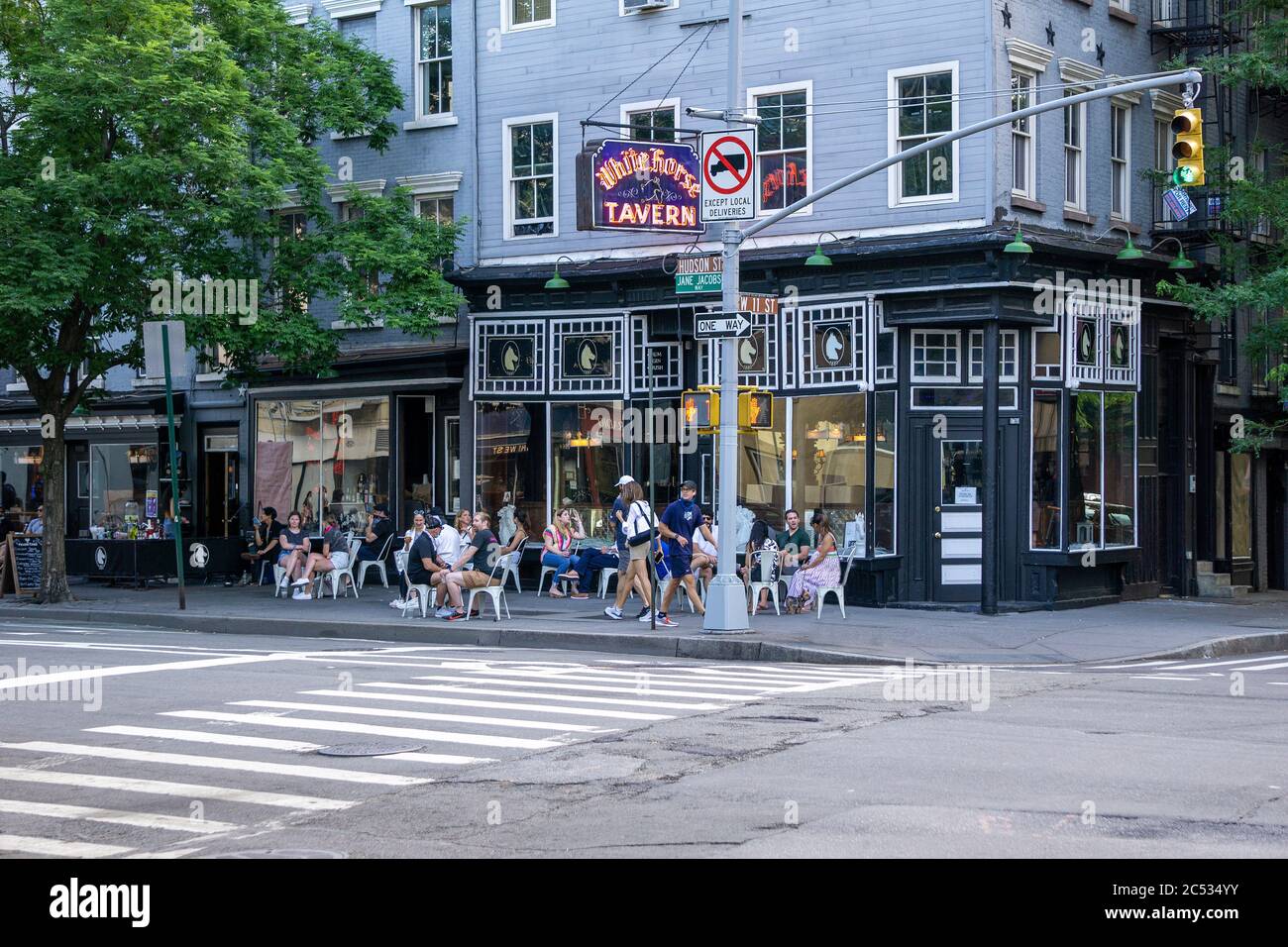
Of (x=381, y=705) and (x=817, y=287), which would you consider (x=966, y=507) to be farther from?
(x=381, y=705)

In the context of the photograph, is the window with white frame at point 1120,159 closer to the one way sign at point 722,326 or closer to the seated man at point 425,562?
the one way sign at point 722,326

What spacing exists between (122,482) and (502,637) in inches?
786

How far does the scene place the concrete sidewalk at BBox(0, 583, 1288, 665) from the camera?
1934 cm

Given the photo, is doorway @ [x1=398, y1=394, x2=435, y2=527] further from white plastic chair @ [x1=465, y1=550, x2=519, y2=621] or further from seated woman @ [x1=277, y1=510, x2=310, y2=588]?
white plastic chair @ [x1=465, y1=550, x2=519, y2=621]

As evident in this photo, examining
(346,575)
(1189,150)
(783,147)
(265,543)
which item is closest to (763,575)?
(783,147)

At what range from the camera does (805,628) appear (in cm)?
2123

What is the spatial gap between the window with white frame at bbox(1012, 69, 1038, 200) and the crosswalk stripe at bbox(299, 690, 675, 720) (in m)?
14.4

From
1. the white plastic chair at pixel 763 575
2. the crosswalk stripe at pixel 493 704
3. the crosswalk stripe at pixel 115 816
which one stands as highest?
the white plastic chair at pixel 763 575

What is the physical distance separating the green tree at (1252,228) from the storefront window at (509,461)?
1126 centimetres

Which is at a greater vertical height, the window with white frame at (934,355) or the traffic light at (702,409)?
the window with white frame at (934,355)

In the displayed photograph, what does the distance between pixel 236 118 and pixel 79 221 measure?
3609 mm

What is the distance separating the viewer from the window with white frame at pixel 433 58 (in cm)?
3056

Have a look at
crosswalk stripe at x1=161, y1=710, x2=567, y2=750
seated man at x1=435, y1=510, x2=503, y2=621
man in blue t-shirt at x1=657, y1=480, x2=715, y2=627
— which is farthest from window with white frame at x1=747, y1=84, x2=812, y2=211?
crosswalk stripe at x1=161, y1=710, x2=567, y2=750

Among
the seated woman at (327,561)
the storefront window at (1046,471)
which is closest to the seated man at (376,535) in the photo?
the seated woman at (327,561)
